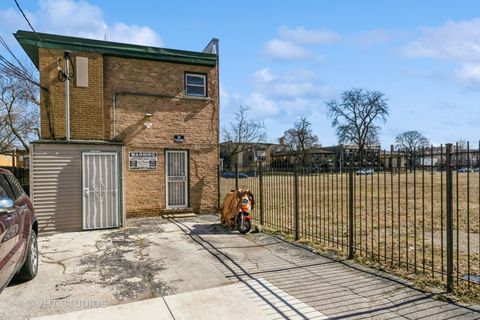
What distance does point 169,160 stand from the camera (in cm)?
1323

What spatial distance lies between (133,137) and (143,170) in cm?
118

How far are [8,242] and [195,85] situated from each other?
10019mm

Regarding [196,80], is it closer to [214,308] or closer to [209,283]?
[209,283]

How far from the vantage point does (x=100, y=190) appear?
10539 millimetres

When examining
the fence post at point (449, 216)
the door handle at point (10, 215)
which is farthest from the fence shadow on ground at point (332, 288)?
the door handle at point (10, 215)

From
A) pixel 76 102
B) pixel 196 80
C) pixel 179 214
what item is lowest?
pixel 179 214

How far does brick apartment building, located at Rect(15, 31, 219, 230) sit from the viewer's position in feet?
33.7

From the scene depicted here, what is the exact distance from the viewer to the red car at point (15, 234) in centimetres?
434

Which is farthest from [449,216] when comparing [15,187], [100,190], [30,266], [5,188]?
[100,190]

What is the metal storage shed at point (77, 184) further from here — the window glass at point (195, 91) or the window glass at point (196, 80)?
the window glass at point (196, 80)

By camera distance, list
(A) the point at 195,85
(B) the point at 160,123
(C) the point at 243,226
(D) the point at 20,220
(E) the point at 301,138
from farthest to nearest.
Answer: (E) the point at 301,138
(A) the point at 195,85
(B) the point at 160,123
(C) the point at 243,226
(D) the point at 20,220

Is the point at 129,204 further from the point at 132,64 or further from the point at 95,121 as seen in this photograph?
the point at 132,64

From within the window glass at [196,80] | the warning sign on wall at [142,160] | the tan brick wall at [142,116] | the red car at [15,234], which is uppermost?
the window glass at [196,80]

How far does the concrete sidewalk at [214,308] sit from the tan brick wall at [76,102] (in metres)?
8.36
